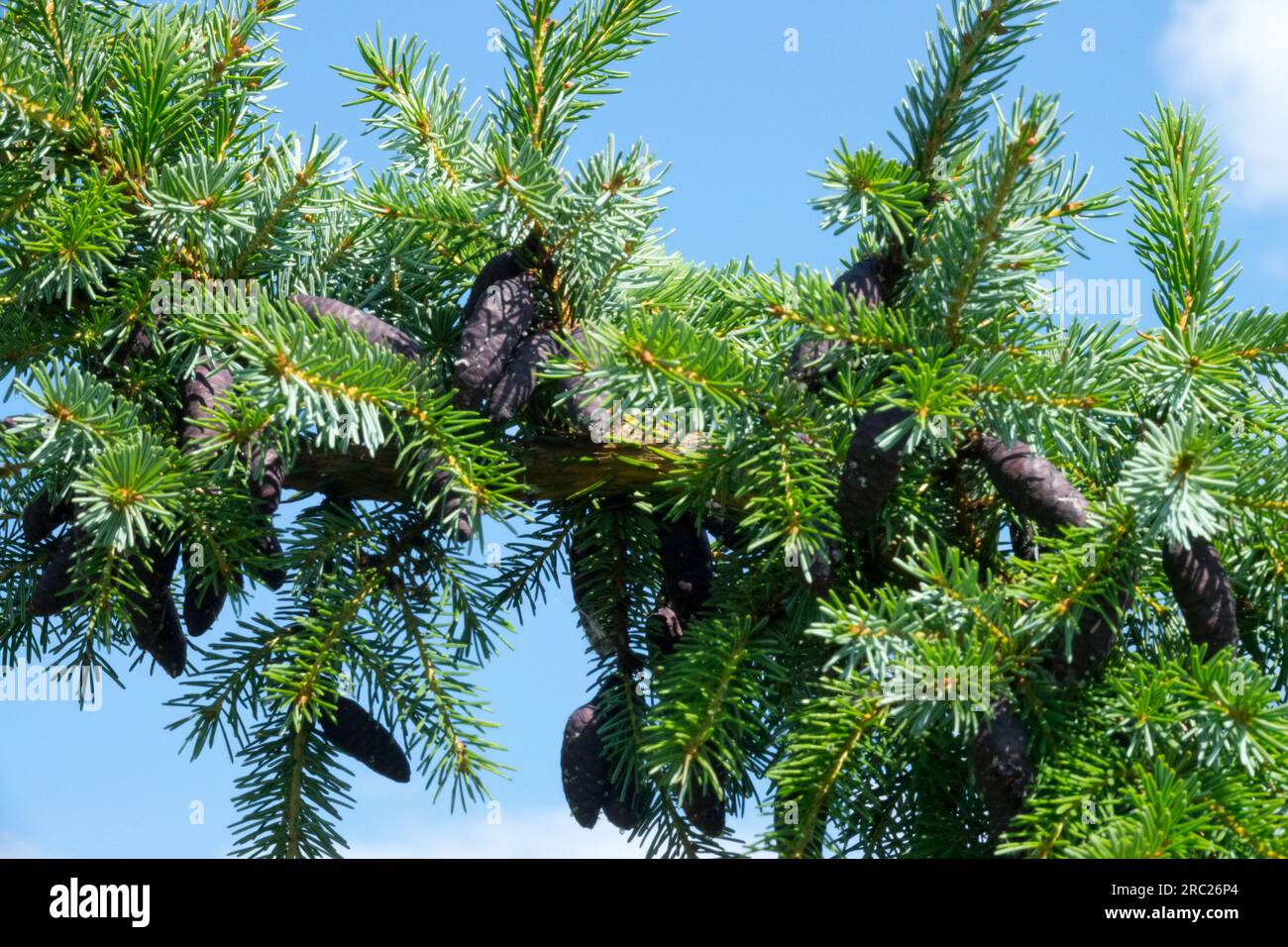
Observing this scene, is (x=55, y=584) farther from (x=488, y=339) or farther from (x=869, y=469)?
(x=869, y=469)

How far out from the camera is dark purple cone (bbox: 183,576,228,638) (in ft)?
3.28

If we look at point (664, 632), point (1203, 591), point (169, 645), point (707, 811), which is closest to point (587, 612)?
point (664, 632)

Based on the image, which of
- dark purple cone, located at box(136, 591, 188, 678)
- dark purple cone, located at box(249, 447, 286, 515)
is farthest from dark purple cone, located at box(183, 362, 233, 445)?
dark purple cone, located at box(136, 591, 188, 678)

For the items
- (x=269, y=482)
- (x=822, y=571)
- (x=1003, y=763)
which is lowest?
(x=1003, y=763)

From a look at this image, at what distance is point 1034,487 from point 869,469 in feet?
0.38

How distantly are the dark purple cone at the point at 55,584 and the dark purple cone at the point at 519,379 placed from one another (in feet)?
1.07

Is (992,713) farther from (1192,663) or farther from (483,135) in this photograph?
(483,135)

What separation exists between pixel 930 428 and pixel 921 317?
0.11 m

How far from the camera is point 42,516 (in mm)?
991

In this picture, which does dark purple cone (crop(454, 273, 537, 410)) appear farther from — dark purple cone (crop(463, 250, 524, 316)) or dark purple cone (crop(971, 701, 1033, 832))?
dark purple cone (crop(971, 701, 1033, 832))

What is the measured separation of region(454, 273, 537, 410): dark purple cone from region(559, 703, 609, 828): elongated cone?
269 mm

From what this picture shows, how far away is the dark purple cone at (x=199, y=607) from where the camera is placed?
3.28 ft

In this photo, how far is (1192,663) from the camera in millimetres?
758

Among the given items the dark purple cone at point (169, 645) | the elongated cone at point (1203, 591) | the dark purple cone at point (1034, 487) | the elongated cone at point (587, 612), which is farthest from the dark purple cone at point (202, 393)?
the elongated cone at point (1203, 591)
